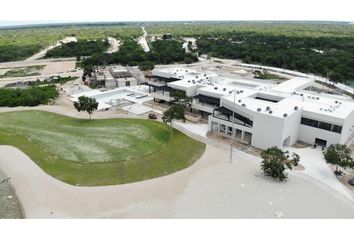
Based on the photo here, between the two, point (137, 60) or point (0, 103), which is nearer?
point (0, 103)

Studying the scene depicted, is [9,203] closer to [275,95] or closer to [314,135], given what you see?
[314,135]

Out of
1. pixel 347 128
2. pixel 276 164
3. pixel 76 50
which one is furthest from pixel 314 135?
pixel 76 50

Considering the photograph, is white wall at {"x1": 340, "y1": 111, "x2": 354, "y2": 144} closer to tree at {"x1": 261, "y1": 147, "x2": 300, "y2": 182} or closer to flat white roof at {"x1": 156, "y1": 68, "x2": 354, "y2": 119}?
flat white roof at {"x1": 156, "y1": 68, "x2": 354, "y2": 119}

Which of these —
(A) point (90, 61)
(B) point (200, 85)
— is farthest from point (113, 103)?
(A) point (90, 61)

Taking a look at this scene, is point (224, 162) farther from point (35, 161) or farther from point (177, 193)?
point (35, 161)

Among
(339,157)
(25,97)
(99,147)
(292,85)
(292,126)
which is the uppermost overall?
(292,85)

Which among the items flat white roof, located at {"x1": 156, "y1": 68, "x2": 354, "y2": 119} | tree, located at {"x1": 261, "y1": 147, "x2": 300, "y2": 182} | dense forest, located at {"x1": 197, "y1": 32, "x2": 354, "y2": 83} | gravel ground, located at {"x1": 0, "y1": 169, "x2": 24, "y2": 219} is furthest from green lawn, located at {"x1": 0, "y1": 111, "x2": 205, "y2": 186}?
dense forest, located at {"x1": 197, "y1": 32, "x2": 354, "y2": 83}
